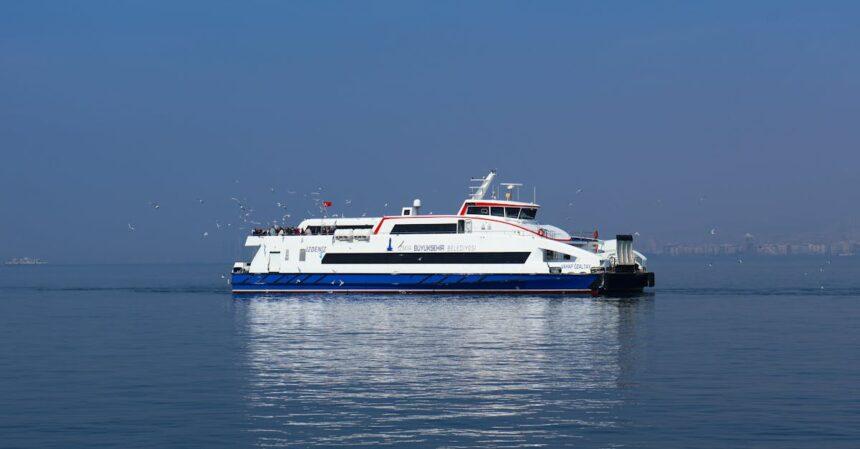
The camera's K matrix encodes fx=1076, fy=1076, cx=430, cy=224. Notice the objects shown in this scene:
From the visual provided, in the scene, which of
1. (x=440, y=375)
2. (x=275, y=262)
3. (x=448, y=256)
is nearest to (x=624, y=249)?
(x=448, y=256)

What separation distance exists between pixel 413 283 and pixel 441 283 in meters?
2.06

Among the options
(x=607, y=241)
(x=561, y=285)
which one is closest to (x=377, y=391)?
(x=561, y=285)

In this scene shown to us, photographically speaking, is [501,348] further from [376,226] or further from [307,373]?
[376,226]

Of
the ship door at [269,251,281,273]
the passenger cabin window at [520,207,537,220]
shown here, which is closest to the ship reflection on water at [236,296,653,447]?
the passenger cabin window at [520,207,537,220]

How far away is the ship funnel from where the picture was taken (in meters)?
71.6

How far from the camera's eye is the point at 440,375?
3186 cm

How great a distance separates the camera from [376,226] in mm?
72438

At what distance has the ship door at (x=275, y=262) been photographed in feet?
250

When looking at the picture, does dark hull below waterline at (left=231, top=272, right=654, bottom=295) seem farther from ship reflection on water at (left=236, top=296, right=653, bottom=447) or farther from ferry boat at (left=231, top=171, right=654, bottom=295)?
ship reflection on water at (left=236, top=296, right=653, bottom=447)

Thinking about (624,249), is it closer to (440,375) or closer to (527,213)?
(527,213)

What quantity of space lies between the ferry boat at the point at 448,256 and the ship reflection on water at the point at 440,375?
31.0 feet

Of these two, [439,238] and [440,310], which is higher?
[439,238]

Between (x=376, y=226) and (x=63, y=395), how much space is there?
44.1m

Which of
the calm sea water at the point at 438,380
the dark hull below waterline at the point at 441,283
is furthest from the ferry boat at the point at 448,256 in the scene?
the calm sea water at the point at 438,380
